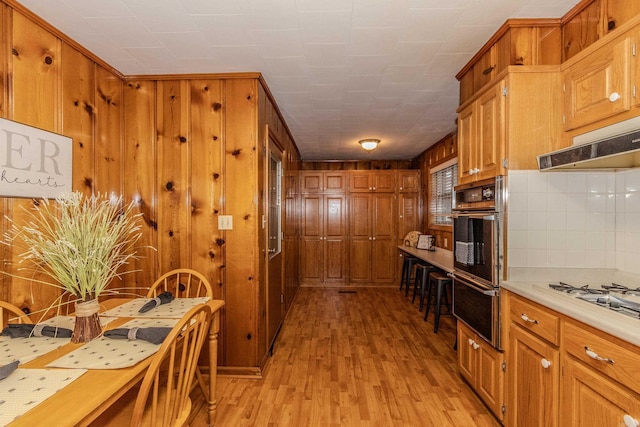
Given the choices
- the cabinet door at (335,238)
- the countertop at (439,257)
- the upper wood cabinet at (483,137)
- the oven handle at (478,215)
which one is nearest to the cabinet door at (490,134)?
the upper wood cabinet at (483,137)

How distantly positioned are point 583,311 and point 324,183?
182 inches

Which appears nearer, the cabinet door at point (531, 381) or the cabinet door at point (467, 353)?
the cabinet door at point (531, 381)

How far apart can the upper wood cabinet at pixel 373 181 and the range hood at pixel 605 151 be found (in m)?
3.89

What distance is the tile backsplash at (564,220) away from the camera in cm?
183

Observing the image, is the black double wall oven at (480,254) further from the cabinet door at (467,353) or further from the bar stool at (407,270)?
the bar stool at (407,270)

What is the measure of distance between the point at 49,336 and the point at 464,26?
273cm

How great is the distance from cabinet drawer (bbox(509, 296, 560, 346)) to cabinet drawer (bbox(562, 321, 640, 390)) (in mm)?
57

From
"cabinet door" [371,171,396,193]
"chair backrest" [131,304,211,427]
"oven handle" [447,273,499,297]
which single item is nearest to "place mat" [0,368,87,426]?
"chair backrest" [131,304,211,427]

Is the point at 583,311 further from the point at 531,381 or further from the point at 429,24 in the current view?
the point at 429,24

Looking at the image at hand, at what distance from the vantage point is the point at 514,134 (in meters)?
1.82

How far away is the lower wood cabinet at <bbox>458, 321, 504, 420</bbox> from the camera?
1844mm

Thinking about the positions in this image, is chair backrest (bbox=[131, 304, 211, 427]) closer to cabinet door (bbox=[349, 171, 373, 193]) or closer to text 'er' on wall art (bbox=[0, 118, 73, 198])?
text 'er' on wall art (bbox=[0, 118, 73, 198])

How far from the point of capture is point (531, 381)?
1.58 m

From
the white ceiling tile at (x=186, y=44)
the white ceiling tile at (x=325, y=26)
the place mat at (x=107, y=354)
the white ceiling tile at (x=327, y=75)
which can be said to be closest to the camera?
the place mat at (x=107, y=354)
